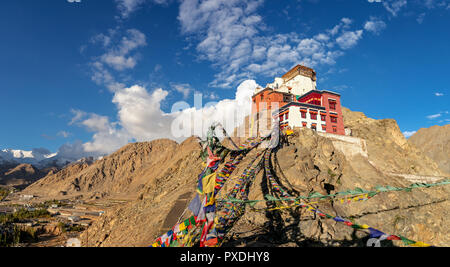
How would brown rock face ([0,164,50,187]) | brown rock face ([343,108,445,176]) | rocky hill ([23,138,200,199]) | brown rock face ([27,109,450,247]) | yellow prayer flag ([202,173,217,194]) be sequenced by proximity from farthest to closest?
brown rock face ([0,164,50,187]) < rocky hill ([23,138,200,199]) < brown rock face ([343,108,445,176]) < brown rock face ([27,109,450,247]) < yellow prayer flag ([202,173,217,194])

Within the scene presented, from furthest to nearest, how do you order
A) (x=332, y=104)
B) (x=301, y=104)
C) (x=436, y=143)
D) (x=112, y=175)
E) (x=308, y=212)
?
1. (x=112, y=175)
2. (x=436, y=143)
3. (x=332, y=104)
4. (x=301, y=104)
5. (x=308, y=212)

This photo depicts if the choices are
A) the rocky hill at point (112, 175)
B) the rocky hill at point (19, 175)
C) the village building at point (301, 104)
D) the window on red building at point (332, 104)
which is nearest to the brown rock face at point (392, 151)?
the village building at point (301, 104)

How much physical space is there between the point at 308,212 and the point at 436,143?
123165mm

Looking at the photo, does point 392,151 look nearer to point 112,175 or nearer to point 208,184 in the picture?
point 208,184

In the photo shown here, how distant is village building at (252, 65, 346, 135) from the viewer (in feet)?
96.9

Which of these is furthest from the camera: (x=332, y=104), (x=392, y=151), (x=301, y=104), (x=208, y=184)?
(x=392, y=151)

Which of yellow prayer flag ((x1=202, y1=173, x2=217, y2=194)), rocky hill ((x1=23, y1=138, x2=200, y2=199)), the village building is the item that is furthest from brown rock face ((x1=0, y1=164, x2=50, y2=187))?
yellow prayer flag ((x1=202, y1=173, x2=217, y2=194))

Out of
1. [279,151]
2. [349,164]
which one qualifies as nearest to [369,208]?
[349,164]

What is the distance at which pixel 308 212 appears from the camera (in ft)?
47.9

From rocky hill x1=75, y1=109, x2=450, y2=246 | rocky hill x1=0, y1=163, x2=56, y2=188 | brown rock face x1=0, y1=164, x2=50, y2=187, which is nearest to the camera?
rocky hill x1=75, y1=109, x2=450, y2=246

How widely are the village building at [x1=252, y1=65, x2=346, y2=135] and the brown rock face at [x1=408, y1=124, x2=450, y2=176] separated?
74408 millimetres

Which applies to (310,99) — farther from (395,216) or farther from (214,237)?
(214,237)

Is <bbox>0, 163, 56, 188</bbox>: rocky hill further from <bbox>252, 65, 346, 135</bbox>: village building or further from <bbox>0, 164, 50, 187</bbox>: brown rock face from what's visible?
<bbox>252, 65, 346, 135</bbox>: village building

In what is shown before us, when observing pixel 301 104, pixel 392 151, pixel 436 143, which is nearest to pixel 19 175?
pixel 301 104
